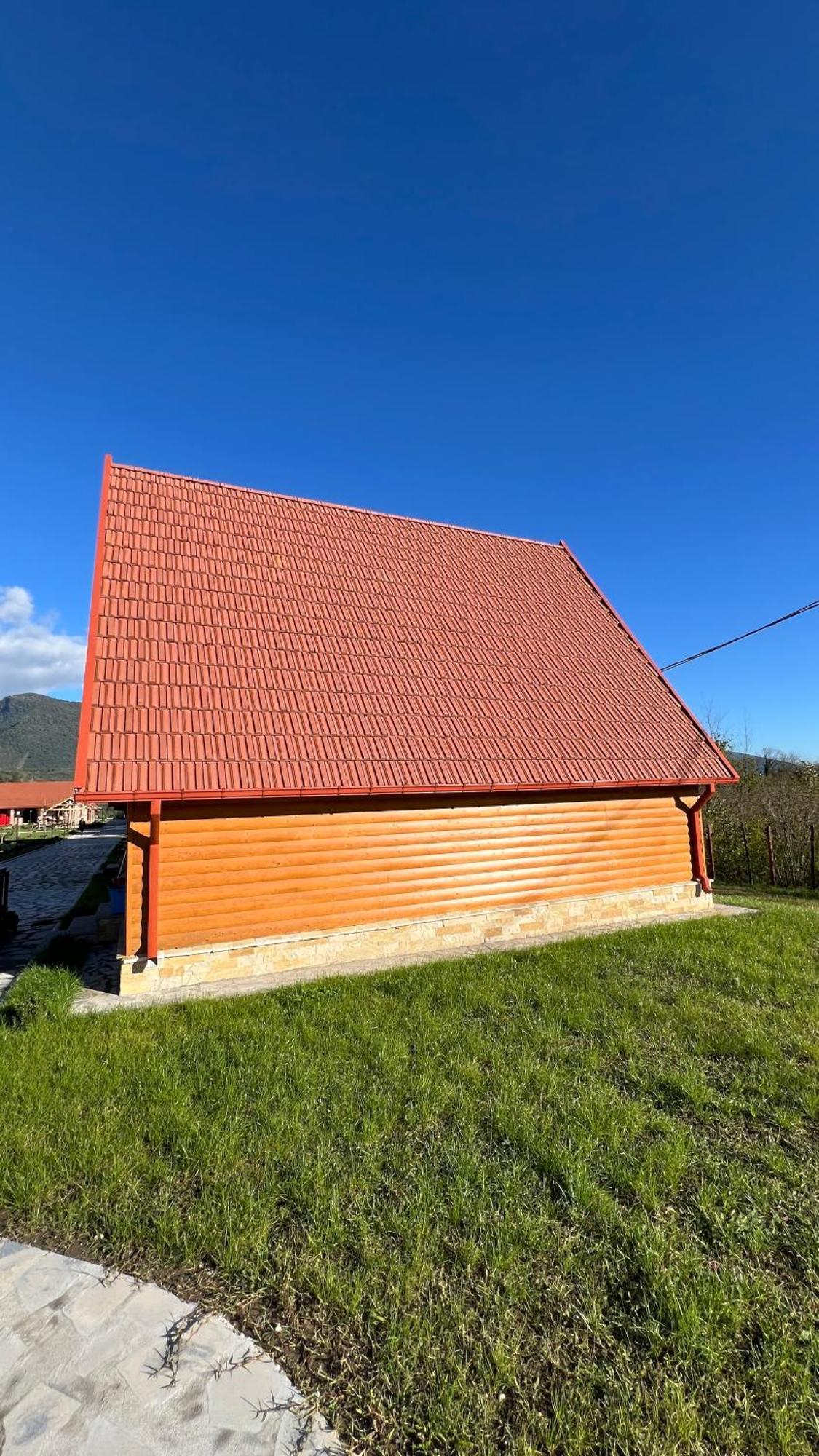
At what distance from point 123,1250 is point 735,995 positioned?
18.3ft

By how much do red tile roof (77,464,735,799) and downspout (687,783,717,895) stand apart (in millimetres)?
486

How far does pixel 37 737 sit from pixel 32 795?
320ft

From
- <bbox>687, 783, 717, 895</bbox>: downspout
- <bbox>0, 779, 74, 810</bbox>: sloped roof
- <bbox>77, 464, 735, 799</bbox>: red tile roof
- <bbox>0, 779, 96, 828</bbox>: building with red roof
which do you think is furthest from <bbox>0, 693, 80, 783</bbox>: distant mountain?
<bbox>687, 783, 717, 895</bbox>: downspout

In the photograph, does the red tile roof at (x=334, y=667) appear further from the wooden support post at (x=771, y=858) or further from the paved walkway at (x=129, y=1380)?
the wooden support post at (x=771, y=858)

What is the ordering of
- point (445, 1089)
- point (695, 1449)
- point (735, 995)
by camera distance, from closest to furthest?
1. point (695, 1449)
2. point (445, 1089)
3. point (735, 995)

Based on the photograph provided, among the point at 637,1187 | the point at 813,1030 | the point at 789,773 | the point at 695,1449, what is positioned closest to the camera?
the point at 695,1449

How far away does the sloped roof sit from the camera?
31.7 meters

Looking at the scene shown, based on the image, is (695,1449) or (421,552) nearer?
(695,1449)

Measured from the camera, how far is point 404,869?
26.5 ft

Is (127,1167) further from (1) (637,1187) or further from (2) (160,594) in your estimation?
(2) (160,594)

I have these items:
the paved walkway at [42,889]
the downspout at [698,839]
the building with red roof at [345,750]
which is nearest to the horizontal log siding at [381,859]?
the building with red roof at [345,750]

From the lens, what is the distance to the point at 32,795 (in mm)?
34500

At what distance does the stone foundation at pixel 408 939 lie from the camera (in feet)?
22.1

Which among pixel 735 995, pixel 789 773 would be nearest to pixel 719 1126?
pixel 735 995
